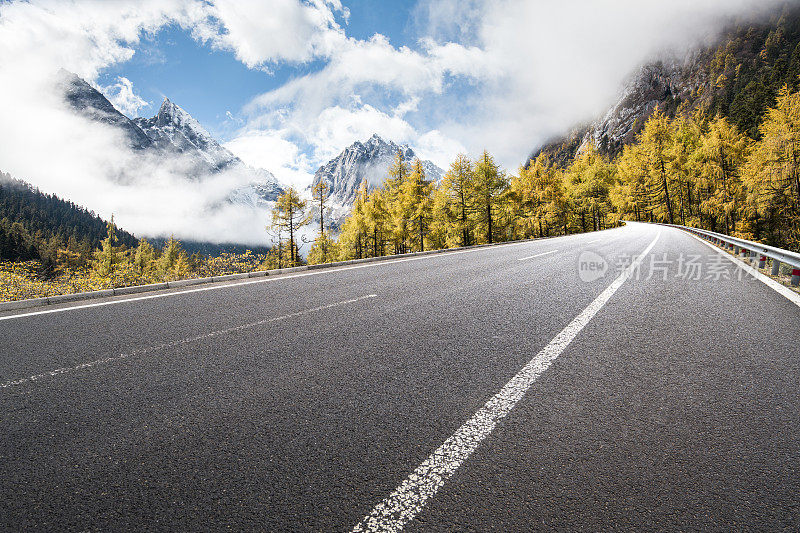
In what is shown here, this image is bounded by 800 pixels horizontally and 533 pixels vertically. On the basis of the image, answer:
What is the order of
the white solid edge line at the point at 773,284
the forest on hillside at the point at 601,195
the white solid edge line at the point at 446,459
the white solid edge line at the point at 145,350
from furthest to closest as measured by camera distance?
the forest on hillside at the point at 601,195, the white solid edge line at the point at 773,284, the white solid edge line at the point at 145,350, the white solid edge line at the point at 446,459

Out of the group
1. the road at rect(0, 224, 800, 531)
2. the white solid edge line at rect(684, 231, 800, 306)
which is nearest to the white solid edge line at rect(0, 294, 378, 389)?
the road at rect(0, 224, 800, 531)

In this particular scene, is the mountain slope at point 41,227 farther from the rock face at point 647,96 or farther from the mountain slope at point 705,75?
the rock face at point 647,96

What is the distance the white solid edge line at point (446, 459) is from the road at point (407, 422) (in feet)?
0.04

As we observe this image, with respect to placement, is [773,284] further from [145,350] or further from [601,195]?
[601,195]

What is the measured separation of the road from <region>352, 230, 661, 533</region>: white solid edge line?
0.01 m

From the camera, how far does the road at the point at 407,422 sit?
1.57 m

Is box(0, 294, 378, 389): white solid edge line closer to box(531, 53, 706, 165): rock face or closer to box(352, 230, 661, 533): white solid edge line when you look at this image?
box(352, 230, 661, 533): white solid edge line

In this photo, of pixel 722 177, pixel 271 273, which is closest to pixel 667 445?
pixel 271 273

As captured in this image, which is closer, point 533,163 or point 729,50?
point 533,163

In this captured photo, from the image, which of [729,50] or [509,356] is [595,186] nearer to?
[509,356]

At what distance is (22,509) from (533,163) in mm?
50077

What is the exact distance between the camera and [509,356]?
3.27 m

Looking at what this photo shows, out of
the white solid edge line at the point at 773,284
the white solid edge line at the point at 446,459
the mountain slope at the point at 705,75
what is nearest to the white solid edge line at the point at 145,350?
the white solid edge line at the point at 446,459

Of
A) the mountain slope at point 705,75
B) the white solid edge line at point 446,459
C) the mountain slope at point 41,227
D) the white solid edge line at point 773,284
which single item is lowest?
the white solid edge line at point 446,459
